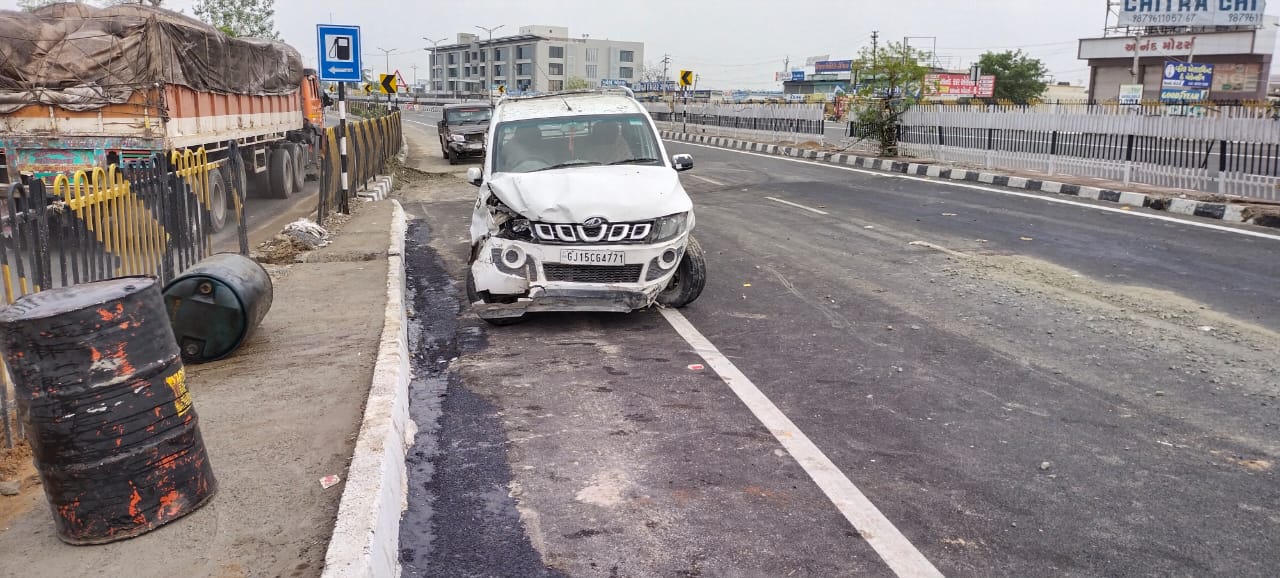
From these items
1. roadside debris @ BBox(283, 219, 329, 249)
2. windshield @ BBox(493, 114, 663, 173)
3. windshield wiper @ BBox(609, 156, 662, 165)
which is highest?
windshield @ BBox(493, 114, 663, 173)

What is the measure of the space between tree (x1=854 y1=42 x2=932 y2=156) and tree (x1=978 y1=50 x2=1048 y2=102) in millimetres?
56974

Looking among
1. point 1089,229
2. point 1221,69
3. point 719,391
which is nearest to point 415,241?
point 719,391

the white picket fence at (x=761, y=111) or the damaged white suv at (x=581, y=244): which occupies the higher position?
the white picket fence at (x=761, y=111)

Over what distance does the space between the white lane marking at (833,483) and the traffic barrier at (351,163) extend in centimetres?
901

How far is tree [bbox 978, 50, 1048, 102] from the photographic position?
78.8 metres

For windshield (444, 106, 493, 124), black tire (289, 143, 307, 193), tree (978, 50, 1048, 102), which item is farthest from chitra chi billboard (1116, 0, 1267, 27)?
black tire (289, 143, 307, 193)

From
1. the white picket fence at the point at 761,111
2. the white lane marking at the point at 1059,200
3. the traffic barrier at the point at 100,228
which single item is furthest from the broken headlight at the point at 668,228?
the white picket fence at the point at 761,111

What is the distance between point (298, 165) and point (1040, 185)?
1541 centimetres

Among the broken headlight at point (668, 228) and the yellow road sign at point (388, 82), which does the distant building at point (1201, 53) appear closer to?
the yellow road sign at point (388, 82)

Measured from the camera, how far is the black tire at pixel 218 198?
12.8 metres

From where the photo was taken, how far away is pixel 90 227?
226 inches

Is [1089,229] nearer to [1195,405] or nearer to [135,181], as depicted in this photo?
[1195,405]

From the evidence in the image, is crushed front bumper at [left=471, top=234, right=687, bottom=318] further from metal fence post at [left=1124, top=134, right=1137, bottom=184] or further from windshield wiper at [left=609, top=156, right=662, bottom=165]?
metal fence post at [left=1124, top=134, right=1137, bottom=184]

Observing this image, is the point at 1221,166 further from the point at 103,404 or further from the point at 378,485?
the point at 103,404
